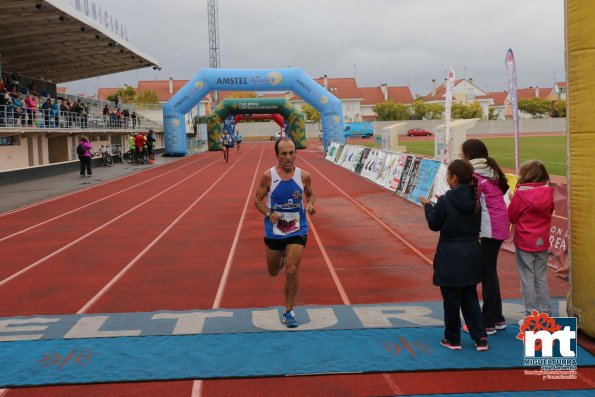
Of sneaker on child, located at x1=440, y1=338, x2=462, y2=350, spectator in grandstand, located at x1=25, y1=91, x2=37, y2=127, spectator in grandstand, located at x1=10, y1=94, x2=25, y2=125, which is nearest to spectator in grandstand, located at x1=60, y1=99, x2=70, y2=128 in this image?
spectator in grandstand, located at x1=25, y1=91, x2=37, y2=127

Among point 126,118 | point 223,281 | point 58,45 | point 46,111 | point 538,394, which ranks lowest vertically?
point 538,394

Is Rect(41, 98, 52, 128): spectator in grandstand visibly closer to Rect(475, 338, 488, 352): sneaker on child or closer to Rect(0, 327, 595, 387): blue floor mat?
Rect(0, 327, 595, 387): blue floor mat

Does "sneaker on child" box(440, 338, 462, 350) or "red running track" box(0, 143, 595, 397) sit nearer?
"red running track" box(0, 143, 595, 397)

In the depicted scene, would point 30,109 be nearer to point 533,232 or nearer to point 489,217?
point 489,217

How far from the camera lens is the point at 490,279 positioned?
218 inches

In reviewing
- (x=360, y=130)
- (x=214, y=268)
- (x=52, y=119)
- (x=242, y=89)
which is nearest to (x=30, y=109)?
(x=52, y=119)

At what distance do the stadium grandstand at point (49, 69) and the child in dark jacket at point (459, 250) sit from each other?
71.2 feet

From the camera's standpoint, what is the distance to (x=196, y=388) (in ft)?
14.9

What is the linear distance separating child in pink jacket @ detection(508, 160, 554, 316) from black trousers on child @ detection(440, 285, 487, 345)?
0.73 m

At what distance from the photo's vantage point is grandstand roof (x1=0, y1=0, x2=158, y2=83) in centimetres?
2491

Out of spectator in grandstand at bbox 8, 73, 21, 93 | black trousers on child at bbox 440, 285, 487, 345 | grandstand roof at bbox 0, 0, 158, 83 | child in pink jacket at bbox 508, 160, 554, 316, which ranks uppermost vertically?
grandstand roof at bbox 0, 0, 158, 83

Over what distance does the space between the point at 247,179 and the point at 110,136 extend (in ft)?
71.4

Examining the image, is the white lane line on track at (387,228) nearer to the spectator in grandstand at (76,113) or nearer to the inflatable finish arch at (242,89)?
the spectator in grandstand at (76,113)

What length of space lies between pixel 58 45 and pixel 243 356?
31.1m
